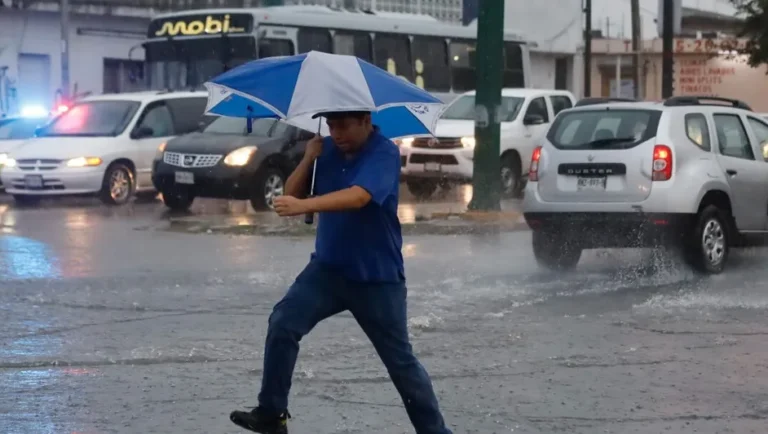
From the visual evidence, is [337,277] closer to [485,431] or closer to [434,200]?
[485,431]

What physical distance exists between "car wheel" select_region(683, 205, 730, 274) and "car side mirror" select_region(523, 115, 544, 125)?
1044 centimetres

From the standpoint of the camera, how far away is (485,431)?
6.48 meters

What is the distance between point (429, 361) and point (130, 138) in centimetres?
1375

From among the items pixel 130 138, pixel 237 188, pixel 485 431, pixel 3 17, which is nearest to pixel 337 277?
pixel 485 431

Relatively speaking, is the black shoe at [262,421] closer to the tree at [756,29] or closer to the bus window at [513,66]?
the bus window at [513,66]

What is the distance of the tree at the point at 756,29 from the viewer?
29344 mm

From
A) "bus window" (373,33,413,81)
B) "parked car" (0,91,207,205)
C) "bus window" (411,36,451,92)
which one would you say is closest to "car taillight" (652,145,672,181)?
"parked car" (0,91,207,205)

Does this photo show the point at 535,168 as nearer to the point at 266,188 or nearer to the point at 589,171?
the point at 589,171

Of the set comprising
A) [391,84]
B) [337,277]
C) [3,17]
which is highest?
[3,17]

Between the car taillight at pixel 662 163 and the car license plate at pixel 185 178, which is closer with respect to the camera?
the car taillight at pixel 662 163

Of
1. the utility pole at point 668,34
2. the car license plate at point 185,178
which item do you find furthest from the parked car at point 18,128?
the utility pole at point 668,34

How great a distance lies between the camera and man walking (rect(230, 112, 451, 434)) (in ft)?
18.1

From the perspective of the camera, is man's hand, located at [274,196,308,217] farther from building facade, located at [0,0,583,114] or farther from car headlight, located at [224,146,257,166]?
building facade, located at [0,0,583,114]

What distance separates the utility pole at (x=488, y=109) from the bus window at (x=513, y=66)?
40.5ft
